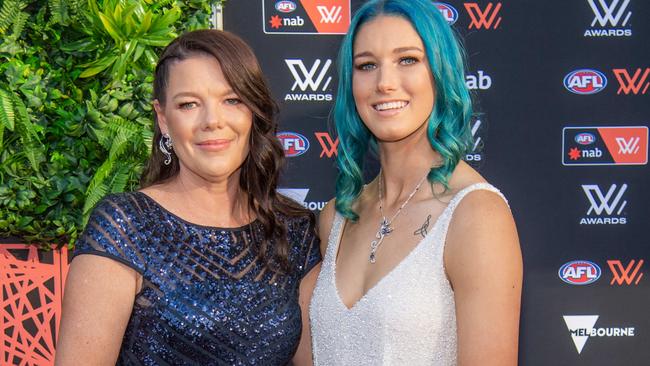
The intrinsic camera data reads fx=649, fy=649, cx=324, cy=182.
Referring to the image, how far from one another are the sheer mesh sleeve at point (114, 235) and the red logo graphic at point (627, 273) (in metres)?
2.84

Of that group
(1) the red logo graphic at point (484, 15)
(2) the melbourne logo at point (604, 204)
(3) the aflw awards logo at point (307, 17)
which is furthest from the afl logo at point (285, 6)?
(2) the melbourne logo at point (604, 204)

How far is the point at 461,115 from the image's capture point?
1.90 metres

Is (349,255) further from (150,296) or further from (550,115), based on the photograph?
(550,115)

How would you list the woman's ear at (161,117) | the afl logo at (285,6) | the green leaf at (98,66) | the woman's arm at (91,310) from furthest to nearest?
the afl logo at (285,6) → the green leaf at (98,66) → the woman's ear at (161,117) → the woman's arm at (91,310)

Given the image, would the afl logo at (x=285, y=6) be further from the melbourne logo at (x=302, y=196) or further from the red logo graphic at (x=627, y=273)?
the red logo graphic at (x=627, y=273)

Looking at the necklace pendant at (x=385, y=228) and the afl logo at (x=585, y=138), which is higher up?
the afl logo at (x=585, y=138)

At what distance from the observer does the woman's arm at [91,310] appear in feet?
5.27

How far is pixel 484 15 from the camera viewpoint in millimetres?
3404

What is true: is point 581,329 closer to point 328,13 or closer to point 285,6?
point 328,13

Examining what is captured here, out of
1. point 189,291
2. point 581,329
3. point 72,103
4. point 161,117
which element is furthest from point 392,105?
point 581,329

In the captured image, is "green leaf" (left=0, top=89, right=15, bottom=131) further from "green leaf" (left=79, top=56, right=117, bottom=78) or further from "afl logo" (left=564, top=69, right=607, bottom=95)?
"afl logo" (left=564, top=69, right=607, bottom=95)

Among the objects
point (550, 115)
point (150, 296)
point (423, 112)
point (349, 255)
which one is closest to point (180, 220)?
point (150, 296)

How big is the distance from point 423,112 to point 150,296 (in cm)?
92

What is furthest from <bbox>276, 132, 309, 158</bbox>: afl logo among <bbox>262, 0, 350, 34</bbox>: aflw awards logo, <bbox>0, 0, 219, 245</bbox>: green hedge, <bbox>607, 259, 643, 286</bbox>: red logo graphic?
<bbox>607, 259, 643, 286</bbox>: red logo graphic
